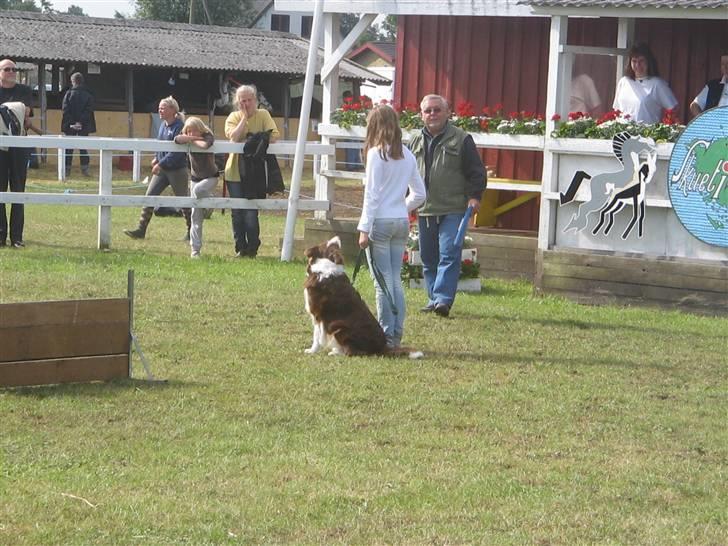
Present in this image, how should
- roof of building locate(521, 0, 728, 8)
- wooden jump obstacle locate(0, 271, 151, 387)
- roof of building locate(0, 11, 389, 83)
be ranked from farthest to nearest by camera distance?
roof of building locate(0, 11, 389, 83) < roof of building locate(521, 0, 728, 8) < wooden jump obstacle locate(0, 271, 151, 387)

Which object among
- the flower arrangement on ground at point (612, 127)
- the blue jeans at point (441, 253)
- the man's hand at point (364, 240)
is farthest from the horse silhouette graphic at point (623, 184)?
the man's hand at point (364, 240)

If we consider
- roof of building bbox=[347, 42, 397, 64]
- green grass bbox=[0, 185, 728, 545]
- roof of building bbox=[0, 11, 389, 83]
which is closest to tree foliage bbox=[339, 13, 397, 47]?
roof of building bbox=[347, 42, 397, 64]

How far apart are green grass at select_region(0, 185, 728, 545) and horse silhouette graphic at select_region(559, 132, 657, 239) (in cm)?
139

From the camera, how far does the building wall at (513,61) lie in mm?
16047

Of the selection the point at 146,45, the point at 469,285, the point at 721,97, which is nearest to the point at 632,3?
the point at 721,97

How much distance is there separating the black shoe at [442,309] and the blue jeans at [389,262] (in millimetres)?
1651

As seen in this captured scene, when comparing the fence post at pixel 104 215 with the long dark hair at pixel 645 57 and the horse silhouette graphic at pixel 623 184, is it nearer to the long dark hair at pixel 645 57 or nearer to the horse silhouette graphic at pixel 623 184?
the horse silhouette graphic at pixel 623 184

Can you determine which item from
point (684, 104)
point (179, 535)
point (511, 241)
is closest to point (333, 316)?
point (179, 535)

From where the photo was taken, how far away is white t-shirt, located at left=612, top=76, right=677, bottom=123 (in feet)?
46.9

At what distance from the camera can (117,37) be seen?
4272cm

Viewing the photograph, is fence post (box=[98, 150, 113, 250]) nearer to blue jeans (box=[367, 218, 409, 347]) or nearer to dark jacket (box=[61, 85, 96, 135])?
blue jeans (box=[367, 218, 409, 347])

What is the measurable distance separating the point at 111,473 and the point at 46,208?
16589 millimetres

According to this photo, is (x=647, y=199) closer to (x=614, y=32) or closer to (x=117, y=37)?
(x=614, y=32)

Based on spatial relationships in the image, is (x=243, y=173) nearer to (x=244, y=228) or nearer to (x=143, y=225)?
(x=244, y=228)
